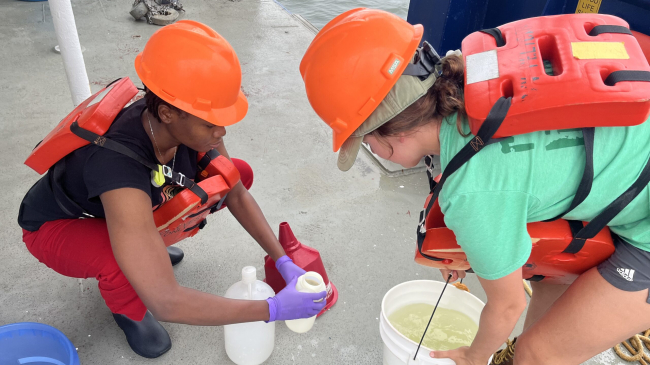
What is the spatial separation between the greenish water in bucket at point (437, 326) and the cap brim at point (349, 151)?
797 millimetres

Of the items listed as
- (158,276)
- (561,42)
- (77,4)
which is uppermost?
(561,42)

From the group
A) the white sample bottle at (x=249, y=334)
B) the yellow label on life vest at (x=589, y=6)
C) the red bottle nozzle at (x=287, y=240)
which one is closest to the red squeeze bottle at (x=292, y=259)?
the red bottle nozzle at (x=287, y=240)

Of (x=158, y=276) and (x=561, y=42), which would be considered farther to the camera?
(x=158, y=276)

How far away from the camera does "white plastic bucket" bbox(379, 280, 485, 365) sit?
174cm

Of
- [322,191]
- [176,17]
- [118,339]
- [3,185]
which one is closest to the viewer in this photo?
[118,339]

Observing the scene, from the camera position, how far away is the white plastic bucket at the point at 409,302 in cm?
174

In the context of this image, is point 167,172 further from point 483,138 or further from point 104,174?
point 483,138

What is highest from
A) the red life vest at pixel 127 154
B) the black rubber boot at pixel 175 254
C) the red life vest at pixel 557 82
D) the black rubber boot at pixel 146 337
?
the red life vest at pixel 557 82

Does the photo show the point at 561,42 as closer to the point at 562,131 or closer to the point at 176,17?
the point at 562,131

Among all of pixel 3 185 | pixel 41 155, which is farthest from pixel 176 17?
pixel 41 155

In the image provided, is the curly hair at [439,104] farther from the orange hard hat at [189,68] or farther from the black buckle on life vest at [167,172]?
the black buckle on life vest at [167,172]

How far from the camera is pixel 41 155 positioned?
72.4 inches

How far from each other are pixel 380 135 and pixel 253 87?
123 inches

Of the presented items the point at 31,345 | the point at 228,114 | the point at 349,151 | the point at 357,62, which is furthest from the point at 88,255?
the point at 357,62
